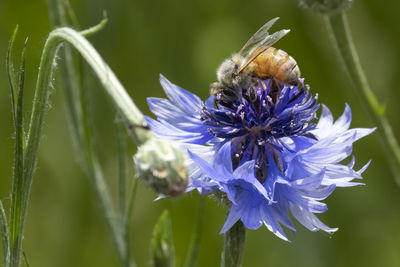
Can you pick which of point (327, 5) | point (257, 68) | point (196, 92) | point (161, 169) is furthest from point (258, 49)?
point (196, 92)

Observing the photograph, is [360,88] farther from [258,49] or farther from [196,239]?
[196,239]

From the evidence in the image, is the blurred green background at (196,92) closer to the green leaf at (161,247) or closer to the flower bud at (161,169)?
the green leaf at (161,247)

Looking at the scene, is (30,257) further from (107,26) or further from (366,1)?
(366,1)

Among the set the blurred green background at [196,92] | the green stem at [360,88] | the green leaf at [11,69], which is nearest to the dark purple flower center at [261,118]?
the green stem at [360,88]

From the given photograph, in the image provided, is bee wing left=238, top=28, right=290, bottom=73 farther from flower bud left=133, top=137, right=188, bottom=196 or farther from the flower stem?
flower bud left=133, top=137, right=188, bottom=196

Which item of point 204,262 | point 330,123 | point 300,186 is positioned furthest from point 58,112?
point 300,186
